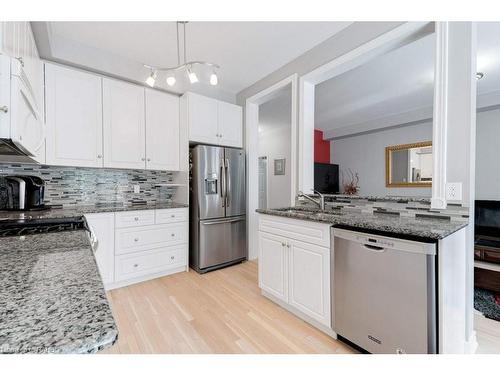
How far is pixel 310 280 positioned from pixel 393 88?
10.1ft

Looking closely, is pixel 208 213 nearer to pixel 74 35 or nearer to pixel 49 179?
pixel 49 179

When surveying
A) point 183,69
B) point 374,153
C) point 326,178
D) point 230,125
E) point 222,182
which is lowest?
point 222,182

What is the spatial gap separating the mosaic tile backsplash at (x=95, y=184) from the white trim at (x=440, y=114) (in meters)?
2.95

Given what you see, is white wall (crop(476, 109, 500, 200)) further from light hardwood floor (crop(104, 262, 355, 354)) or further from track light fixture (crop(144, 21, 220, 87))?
track light fixture (crop(144, 21, 220, 87))

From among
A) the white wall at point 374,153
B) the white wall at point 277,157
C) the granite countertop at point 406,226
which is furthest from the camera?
the white wall at point 277,157

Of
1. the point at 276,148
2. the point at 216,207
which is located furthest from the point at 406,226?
the point at 276,148

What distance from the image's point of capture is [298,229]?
1912 millimetres

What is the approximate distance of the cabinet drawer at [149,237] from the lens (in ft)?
8.26

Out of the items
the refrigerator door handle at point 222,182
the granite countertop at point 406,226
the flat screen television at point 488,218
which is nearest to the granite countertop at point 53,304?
the granite countertop at point 406,226

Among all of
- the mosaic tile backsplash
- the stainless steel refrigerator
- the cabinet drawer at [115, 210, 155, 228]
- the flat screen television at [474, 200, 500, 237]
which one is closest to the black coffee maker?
the mosaic tile backsplash

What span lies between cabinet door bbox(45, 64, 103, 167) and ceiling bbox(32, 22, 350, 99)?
7.1 inches

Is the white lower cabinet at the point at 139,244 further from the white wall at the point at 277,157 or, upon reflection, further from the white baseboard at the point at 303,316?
the white wall at the point at 277,157

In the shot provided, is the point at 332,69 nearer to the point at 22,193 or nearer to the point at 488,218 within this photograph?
the point at 488,218

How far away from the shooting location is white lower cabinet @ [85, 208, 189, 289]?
2418mm
